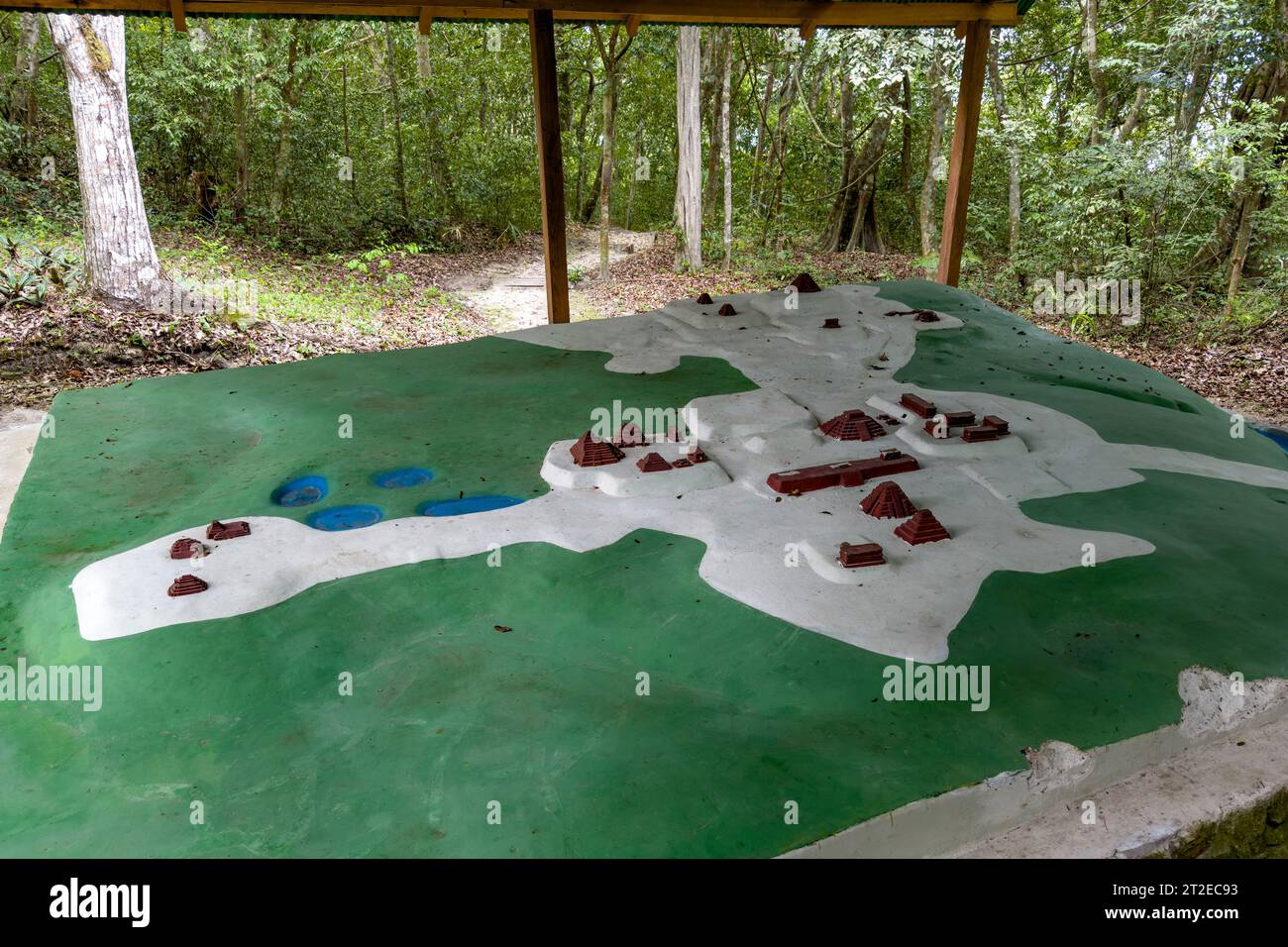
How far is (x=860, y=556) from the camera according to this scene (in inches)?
135

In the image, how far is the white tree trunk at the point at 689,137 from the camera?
13.3 meters

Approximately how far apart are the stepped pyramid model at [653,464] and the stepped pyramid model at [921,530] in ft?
3.63

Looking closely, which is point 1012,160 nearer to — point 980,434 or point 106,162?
point 980,434

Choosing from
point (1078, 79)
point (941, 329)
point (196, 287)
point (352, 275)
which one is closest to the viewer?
point (941, 329)

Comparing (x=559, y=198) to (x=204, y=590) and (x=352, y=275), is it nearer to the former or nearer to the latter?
(x=204, y=590)

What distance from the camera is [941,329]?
6.59 metres

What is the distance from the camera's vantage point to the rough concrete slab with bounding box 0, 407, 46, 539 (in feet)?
20.2

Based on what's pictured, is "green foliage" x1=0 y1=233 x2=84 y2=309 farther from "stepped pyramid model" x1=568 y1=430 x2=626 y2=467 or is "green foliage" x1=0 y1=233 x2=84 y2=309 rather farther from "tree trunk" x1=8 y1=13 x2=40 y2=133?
"stepped pyramid model" x1=568 y1=430 x2=626 y2=467

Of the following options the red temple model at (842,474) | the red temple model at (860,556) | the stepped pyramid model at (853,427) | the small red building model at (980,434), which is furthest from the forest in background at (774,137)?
the red temple model at (860,556)

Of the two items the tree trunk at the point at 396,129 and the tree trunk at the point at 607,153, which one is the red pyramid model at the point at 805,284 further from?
the tree trunk at the point at 396,129

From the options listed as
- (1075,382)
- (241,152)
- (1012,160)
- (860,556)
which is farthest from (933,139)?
(860,556)

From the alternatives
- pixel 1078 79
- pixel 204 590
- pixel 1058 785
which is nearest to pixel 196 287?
pixel 204 590

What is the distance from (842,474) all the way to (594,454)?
116cm
